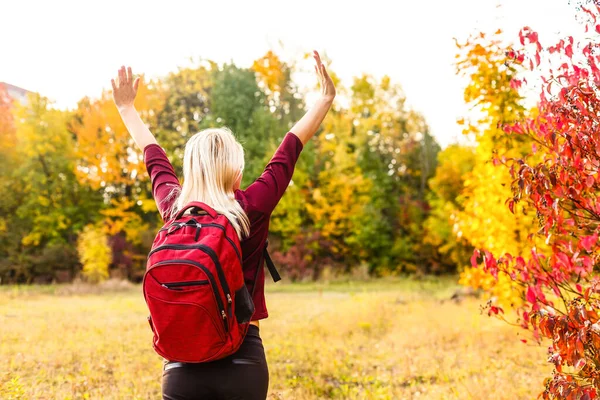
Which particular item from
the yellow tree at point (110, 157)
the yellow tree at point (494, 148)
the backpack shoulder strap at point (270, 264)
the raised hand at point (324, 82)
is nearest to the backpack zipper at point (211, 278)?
the backpack shoulder strap at point (270, 264)

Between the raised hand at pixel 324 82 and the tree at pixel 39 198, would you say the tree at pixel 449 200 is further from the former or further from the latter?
the raised hand at pixel 324 82

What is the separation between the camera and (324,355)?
8.61m

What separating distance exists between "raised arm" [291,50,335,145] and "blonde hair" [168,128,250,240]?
1.30ft

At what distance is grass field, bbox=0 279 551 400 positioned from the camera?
612cm

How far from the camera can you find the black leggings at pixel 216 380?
7.23 feet

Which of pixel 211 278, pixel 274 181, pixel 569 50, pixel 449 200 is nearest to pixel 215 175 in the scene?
pixel 274 181

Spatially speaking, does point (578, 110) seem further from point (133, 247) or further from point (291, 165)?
point (133, 247)

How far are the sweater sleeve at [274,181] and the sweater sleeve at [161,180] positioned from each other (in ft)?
1.21

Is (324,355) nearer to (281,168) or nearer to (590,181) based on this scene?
(590,181)

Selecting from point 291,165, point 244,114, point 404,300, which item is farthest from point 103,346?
point 244,114

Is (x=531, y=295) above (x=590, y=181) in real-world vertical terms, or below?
below

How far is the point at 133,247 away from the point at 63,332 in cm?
1739

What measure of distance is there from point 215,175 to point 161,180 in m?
0.50

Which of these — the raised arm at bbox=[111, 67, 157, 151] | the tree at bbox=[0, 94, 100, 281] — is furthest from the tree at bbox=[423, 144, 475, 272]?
the raised arm at bbox=[111, 67, 157, 151]
